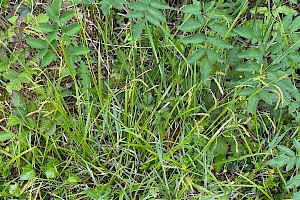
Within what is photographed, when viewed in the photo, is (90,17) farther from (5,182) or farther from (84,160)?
(5,182)

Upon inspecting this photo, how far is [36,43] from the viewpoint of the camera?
5.80 ft

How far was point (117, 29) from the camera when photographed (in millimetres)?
2242

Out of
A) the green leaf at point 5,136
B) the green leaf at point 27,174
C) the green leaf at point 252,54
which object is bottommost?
the green leaf at point 27,174

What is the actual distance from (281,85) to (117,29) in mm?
913

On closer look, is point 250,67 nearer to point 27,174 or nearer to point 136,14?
point 136,14

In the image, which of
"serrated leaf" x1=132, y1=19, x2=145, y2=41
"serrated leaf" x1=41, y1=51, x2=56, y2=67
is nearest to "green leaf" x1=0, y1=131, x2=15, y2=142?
"serrated leaf" x1=41, y1=51, x2=56, y2=67

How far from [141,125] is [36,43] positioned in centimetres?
58

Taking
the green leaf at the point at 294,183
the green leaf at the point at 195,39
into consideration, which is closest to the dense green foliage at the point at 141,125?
the green leaf at the point at 294,183

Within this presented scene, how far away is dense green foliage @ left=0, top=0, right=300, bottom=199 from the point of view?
186 centimetres

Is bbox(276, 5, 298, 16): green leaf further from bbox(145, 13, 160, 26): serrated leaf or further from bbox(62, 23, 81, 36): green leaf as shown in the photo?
bbox(62, 23, 81, 36): green leaf

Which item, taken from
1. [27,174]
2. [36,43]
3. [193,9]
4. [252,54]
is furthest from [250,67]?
[27,174]

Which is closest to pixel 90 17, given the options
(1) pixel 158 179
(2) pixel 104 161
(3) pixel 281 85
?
(2) pixel 104 161

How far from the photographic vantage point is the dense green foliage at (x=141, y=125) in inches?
73.3

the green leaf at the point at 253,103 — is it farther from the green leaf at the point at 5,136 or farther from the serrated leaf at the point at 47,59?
the green leaf at the point at 5,136
